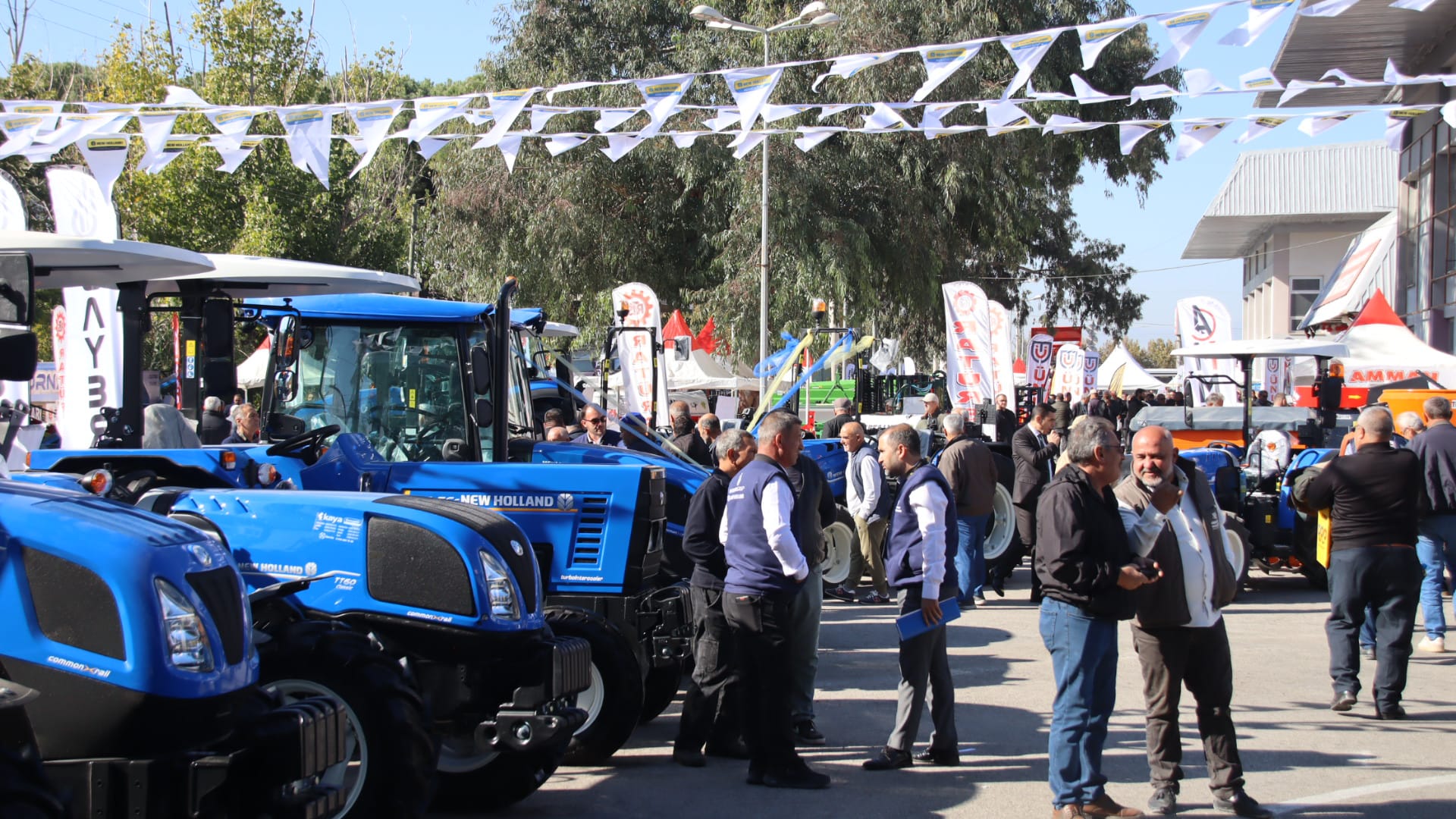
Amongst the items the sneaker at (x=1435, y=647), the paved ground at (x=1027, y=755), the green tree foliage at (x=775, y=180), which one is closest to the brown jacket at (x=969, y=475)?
the paved ground at (x=1027, y=755)

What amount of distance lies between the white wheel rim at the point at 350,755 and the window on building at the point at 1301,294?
1944 inches

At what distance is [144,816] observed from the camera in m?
3.67

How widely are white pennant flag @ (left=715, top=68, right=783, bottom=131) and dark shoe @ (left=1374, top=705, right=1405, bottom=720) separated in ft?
20.4

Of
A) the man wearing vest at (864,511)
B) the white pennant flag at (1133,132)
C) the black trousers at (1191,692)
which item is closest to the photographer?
the black trousers at (1191,692)

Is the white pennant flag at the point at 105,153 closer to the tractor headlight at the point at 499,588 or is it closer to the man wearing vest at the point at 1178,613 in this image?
the tractor headlight at the point at 499,588

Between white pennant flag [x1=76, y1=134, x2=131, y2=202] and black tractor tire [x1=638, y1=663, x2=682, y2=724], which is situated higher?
white pennant flag [x1=76, y1=134, x2=131, y2=202]

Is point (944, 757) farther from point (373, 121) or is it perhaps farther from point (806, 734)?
point (373, 121)

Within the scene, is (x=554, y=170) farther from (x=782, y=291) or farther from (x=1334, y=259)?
(x=1334, y=259)

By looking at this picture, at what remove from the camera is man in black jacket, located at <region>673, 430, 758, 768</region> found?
21.7 feet

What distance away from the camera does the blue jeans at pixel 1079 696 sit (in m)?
5.43

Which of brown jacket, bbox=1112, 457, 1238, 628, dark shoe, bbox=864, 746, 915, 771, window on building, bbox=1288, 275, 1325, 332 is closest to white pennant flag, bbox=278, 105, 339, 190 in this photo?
dark shoe, bbox=864, 746, 915, 771

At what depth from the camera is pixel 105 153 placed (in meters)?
10.5

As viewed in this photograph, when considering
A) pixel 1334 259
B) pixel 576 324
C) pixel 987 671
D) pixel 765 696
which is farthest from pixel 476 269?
pixel 1334 259

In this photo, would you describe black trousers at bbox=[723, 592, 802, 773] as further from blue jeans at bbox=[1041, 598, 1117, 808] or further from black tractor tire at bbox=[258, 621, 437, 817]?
black tractor tire at bbox=[258, 621, 437, 817]
